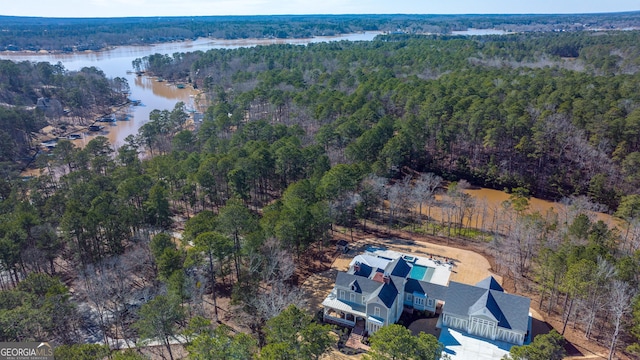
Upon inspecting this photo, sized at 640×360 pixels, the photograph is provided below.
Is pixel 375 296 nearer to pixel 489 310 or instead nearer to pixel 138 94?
pixel 489 310

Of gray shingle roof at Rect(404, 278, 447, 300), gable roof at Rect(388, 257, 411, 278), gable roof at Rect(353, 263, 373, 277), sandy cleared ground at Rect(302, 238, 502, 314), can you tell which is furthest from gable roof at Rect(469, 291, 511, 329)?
gable roof at Rect(353, 263, 373, 277)

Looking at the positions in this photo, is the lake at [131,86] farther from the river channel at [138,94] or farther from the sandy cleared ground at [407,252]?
the sandy cleared ground at [407,252]

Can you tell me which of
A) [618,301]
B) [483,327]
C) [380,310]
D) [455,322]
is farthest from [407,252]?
[618,301]

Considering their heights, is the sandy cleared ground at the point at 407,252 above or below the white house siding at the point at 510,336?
below

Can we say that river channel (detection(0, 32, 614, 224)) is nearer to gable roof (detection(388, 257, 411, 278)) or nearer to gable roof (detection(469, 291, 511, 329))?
gable roof (detection(388, 257, 411, 278))

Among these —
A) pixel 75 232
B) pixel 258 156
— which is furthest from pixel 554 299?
pixel 75 232

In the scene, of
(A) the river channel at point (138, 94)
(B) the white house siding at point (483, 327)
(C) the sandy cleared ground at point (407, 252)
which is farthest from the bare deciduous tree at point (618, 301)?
(A) the river channel at point (138, 94)

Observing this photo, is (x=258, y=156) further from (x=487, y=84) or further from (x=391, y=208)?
(x=487, y=84)
